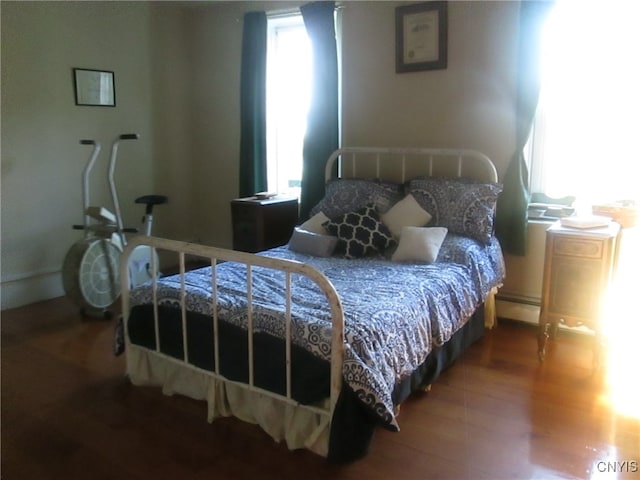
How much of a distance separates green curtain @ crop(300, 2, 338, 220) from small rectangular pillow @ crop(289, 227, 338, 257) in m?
0.84

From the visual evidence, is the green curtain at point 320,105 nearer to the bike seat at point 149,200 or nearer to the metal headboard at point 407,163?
the metal headboard at point 407,163

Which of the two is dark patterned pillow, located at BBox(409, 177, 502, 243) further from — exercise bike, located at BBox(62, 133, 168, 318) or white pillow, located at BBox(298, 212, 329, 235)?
exercise bike, located at BBox(62, 133, 168, 318)

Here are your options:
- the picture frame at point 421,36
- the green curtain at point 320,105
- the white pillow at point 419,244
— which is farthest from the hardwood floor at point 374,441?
the picture frame at point 421,36

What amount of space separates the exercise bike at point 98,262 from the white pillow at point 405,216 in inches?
67.2

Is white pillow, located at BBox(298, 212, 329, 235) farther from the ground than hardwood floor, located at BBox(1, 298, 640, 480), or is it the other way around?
white pillow, located at BBox(298, 212, 329, 235)

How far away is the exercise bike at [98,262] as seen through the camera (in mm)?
3691

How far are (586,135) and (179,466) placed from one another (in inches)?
118

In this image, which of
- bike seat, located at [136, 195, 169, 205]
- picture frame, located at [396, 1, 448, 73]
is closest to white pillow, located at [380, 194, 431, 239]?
picture frame, located at [396, 1, 448, 73]

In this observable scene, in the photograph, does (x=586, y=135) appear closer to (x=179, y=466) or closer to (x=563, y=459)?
(x=563, y=459)

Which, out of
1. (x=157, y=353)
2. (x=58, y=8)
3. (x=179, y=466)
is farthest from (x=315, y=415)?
(x=58, y=8)

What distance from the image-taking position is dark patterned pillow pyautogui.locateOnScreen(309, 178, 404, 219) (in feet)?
11.8

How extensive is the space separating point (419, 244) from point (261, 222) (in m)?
1.36

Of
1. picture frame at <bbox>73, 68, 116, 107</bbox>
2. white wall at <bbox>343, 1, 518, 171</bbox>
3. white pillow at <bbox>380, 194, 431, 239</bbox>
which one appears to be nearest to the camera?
white pillow at <bbox>380, 194, 431, 239</bbox>

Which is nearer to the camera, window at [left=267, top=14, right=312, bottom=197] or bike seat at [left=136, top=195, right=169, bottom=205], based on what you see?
bike seat at [left=136, top=195, right=169, bottom=205]
